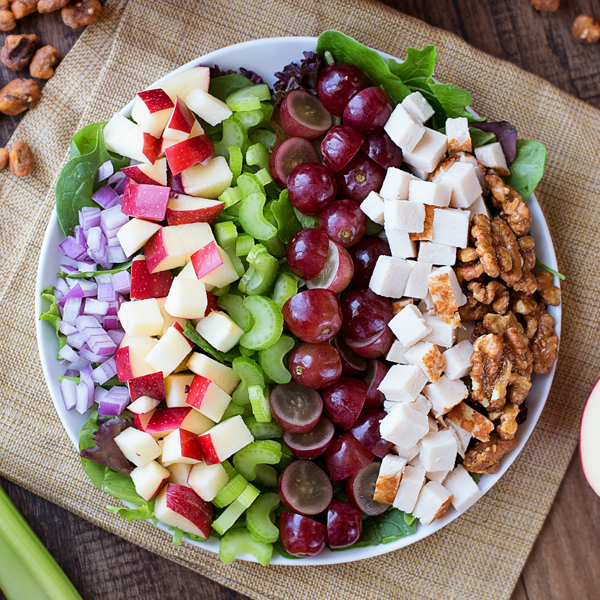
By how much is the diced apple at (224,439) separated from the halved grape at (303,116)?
2.33ft

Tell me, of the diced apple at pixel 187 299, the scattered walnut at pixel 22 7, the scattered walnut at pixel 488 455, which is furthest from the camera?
the scattered walnut at pixel 22 7

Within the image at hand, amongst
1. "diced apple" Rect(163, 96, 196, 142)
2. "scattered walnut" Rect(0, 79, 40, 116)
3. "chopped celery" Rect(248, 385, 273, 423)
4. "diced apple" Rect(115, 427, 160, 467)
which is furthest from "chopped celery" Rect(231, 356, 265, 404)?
"scattered walnut" Rect(0, 79, 40, 116)

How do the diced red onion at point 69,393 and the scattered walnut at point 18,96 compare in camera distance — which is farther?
the scattered walnut at point 18,96

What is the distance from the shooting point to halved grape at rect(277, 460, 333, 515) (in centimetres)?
134

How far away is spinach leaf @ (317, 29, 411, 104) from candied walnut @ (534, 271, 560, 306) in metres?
0.59

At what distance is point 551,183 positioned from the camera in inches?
62.7

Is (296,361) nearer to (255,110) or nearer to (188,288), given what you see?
(188,288)

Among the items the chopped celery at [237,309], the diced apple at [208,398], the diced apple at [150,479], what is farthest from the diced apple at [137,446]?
the chopped celery at [237,309]

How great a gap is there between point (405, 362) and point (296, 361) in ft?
0.89

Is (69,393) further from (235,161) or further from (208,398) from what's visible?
(235,161)

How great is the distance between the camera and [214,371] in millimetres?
1315

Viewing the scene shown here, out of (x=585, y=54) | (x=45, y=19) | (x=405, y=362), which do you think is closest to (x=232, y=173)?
(x=405, y=362)

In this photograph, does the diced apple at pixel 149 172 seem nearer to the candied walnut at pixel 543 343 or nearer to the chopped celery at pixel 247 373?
the chopped celery at pixel 247 373

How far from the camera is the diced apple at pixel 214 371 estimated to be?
1.30m
